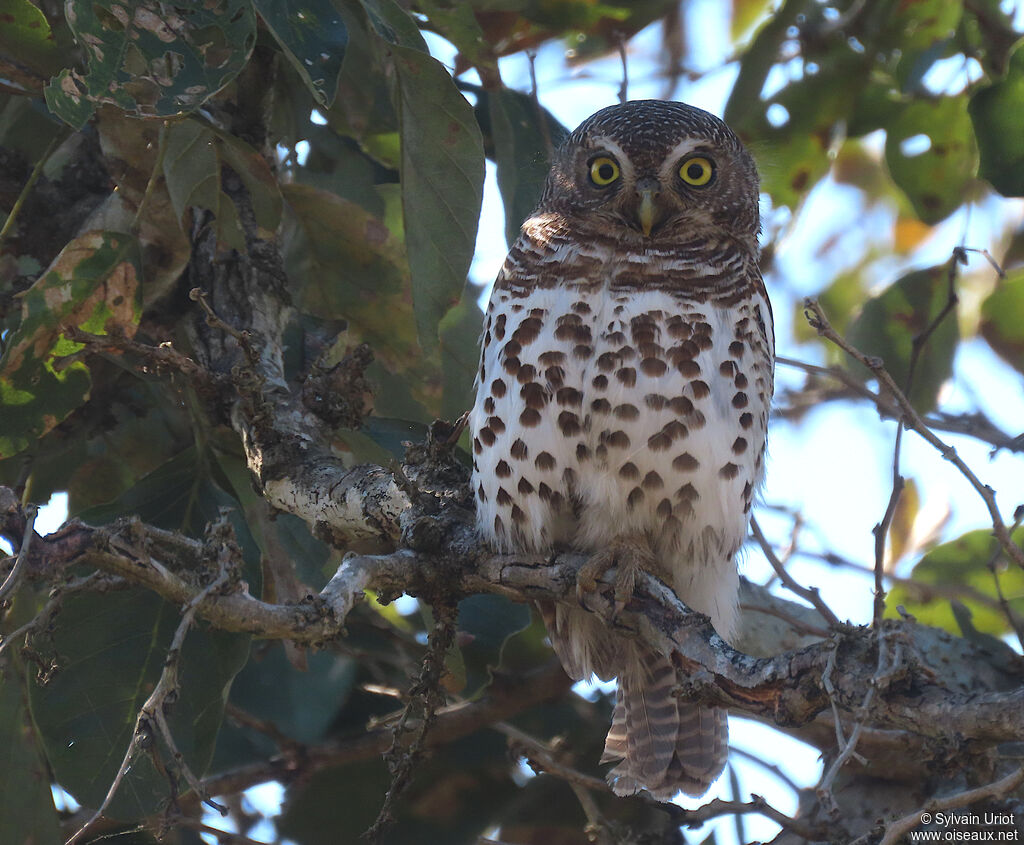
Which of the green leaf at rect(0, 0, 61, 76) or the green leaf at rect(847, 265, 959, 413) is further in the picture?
the green leaf at rect(847, 265, 959, 413)

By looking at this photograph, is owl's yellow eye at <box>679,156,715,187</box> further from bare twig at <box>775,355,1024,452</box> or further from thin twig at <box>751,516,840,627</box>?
thin twig at <box>751,516,840,627</box>

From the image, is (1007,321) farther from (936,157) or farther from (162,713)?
(162,713)

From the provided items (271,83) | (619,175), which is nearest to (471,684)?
(619,175)

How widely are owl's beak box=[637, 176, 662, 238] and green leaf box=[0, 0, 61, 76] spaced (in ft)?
5.35

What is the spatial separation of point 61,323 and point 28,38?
806 millimetres

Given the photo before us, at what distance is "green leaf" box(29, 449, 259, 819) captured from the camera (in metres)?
2.96

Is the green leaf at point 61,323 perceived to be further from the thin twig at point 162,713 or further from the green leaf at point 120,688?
the thin twig at point 162,713

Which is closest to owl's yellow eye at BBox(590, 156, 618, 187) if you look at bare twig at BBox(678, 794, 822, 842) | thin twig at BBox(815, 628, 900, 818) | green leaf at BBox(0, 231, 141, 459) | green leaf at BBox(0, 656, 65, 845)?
green leaf at BBox(0, 231, 141, 459)

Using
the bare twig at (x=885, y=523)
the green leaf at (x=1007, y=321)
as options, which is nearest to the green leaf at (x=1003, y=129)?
the green leaf at (x=1007, y=321)

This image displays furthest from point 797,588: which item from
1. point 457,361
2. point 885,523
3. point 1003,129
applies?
point 1003,129

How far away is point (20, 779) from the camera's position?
9.63 feet

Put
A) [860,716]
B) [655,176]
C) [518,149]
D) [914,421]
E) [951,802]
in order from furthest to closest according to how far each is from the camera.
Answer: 1. [518,149]
2. [655,176]
3. [914,421]
4. [951,802]
5. [860,716]

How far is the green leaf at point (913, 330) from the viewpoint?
13.5 feet

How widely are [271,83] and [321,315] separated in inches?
28.1
